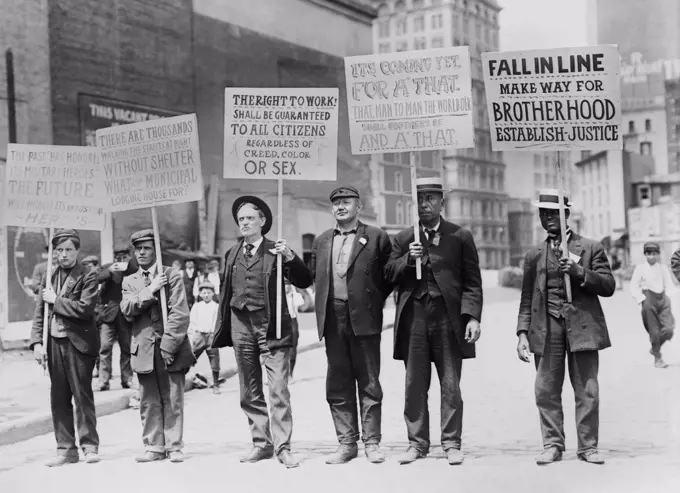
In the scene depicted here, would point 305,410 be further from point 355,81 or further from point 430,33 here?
point 430,33

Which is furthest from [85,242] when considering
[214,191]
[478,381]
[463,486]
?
[463,486]

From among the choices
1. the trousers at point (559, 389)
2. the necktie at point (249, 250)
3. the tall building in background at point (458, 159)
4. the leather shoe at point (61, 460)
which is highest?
the tall building in background at point (458, 159)

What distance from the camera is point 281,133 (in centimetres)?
862

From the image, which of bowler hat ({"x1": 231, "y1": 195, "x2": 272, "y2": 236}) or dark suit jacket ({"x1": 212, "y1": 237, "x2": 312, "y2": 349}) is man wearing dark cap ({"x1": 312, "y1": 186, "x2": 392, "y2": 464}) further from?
bowler hat ({"x1": 231, "y1": 195, "x2": 272, "y2": 236})

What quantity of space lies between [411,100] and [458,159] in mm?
58318

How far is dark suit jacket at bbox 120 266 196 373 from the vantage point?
25.8ft

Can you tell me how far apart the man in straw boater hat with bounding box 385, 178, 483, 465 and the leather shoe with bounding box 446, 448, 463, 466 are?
81 millimetres

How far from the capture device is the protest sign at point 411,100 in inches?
319

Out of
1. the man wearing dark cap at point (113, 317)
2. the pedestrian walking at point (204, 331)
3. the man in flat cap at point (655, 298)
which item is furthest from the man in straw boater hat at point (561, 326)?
the man in flat cap at point (655, 298)

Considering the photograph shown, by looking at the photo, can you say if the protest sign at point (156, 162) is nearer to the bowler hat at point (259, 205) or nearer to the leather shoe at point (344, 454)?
the bowler hat at point (259, 205)

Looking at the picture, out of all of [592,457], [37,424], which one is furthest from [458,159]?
[592,457]

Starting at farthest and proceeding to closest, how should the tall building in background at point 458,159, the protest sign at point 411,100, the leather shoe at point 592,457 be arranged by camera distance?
the tall building in background at point 458,159
the protest sign at point 411,100
the leather shoe at point 592,457

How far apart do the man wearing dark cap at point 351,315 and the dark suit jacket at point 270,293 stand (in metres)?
0.22

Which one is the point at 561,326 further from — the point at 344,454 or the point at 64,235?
the point at 64,235
